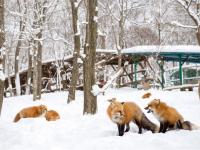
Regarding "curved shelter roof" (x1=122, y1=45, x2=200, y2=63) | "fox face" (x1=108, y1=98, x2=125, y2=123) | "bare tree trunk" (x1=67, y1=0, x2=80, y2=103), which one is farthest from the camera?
"curved shelter roof" (x1=122, y1=45, x2=200, y2=63)

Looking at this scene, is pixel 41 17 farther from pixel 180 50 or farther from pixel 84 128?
pixel 84 128

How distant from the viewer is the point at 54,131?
10742 mm

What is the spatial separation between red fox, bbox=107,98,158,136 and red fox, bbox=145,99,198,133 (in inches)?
14.5

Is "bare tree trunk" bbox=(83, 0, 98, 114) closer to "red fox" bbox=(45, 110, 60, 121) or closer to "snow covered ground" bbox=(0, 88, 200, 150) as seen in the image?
"snow covered ground" bbox=(0, 88, 200, 150)

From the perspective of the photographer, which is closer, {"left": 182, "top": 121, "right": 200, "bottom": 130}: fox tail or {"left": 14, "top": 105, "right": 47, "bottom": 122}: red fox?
{"left": 182, "top": 121, "right": 200, "bottom": 130}: fox tail

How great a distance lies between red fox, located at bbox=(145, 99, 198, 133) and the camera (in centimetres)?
880

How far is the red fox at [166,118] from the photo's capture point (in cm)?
880

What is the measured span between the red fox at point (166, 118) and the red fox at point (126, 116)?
37 centimetres

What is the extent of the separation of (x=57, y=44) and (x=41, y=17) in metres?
21.6

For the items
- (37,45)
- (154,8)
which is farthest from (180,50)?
(154,8)

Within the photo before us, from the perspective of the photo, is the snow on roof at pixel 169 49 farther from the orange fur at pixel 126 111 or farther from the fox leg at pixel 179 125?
the fox leg at pixel 179 125

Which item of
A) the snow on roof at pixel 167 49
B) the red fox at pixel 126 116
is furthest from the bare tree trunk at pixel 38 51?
the red fox at pixel 126 116

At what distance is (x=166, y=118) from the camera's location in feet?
28.9

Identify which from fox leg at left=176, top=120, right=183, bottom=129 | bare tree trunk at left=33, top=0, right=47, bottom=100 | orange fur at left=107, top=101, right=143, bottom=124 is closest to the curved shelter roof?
bare tree trunk at left=33, top=0, right=47, bottom=100
